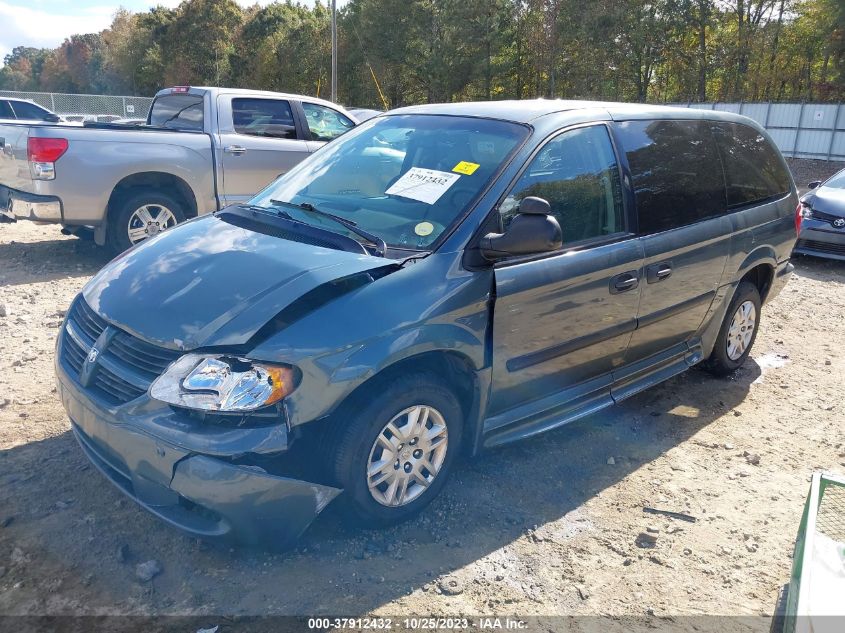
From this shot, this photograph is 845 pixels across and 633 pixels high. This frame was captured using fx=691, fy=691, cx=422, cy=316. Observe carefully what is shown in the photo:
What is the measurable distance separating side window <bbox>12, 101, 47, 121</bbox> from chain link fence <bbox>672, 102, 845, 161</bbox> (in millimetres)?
20483

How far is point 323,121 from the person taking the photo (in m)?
8.81

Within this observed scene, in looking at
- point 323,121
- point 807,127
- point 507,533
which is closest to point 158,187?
point 323,121

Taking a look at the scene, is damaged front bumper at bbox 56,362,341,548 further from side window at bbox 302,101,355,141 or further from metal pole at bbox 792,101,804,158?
metal pole at bbox 792,101,804,158

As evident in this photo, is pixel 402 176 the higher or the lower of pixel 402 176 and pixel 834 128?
the lower

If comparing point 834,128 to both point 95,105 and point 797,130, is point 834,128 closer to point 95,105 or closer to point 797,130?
point 797,130

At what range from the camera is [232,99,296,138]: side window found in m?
8.09

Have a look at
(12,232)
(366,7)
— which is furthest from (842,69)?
(12,232)

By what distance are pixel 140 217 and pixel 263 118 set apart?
6.35 ft

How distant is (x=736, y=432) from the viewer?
178 inches

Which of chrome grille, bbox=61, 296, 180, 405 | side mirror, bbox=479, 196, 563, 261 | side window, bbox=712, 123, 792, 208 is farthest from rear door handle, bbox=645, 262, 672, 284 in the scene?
chrome grille, bbox=61, 296, 180, 405

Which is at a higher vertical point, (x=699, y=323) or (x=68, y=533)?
(x=699, y=323)

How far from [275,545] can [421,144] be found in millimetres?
2206

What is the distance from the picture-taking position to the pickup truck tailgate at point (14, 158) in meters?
6.75

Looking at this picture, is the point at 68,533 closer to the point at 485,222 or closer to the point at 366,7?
the point at 485,222
